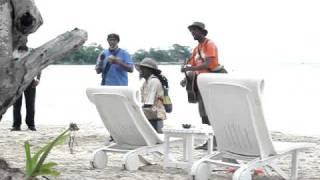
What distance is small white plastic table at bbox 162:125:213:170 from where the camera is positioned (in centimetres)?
786

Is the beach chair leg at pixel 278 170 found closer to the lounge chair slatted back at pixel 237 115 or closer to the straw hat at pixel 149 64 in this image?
the lounge chair slatted back at pixel 237 115

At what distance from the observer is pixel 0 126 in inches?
556

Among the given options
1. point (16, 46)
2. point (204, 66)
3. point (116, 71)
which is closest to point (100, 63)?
point (116, 71)

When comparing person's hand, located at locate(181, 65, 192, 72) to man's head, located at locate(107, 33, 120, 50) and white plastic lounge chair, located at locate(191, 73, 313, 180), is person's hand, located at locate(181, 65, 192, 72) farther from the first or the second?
white plastic lounge chair, located at locate(191, 73, 313, 180)

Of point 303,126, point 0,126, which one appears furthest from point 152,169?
point 303,126

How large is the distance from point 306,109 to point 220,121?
14035 mm

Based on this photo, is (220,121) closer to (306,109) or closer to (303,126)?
(303,126)

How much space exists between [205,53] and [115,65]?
1528mm

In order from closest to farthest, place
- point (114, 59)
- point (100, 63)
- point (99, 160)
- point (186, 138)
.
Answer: point (186, 138) < point (99, 160) < point (114, 59) < point (100, 63)

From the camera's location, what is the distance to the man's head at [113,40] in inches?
416

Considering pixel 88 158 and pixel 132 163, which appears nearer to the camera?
pixel 132 163

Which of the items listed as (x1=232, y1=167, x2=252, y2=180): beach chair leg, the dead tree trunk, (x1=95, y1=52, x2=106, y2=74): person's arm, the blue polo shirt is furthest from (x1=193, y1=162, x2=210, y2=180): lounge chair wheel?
(x1=95, y1=52, x2=106, y2=74): person's arm

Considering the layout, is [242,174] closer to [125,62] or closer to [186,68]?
[186,68]

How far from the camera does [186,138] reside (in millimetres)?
7949
